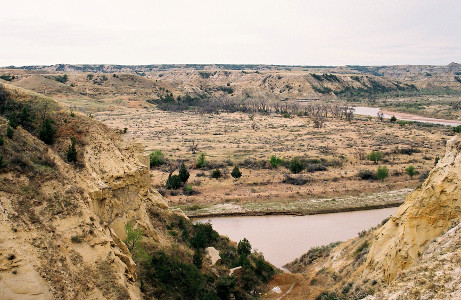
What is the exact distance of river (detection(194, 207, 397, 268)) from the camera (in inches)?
1030

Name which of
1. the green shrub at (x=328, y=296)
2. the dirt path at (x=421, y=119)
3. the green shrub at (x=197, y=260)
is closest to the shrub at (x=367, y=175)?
the green shrub at (x=328, y=296)

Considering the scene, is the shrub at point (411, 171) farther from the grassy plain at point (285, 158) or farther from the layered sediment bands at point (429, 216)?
the layered sediment bands at point (429, 216)

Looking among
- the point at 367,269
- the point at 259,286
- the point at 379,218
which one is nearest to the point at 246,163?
the point at 379,218

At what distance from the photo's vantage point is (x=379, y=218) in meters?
32.5

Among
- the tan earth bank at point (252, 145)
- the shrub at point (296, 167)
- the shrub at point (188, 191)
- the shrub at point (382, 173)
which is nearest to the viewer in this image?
the tan earth bank at point (252, 145)

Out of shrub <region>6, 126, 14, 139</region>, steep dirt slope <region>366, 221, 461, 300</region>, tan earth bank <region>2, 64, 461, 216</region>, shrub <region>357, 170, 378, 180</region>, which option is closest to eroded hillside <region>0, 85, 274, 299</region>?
shrub <region>6, 126, 14, 139</region>

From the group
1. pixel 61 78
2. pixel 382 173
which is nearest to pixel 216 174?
pixel 382 173

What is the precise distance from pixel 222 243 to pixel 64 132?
10926mm

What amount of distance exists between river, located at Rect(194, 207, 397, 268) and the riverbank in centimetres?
62

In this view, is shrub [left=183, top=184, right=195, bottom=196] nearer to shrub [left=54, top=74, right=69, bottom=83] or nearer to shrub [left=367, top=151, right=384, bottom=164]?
shrub [left=367, top=151, right=384, bottom=164]

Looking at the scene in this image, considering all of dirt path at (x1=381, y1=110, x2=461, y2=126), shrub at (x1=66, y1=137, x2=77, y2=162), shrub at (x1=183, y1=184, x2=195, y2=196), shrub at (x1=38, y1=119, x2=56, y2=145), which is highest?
shrub at (x1=38, y1=119, x2=56, y2=145)

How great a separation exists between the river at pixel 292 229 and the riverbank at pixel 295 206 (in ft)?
2.04

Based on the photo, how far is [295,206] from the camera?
115 feet

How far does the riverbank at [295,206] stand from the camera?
33719 millimetres
